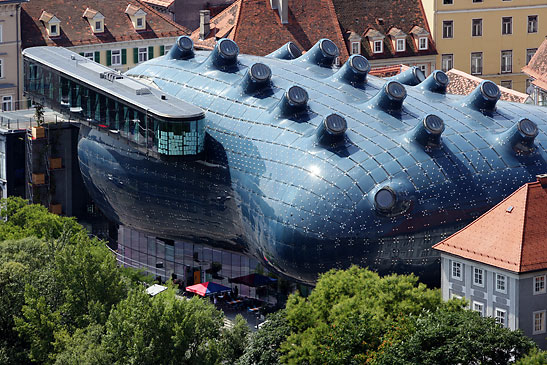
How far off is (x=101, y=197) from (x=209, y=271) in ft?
44.1

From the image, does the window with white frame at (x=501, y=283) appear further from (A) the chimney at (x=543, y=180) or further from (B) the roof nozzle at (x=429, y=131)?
(B) the roof nozzle at (x=429, y=131)

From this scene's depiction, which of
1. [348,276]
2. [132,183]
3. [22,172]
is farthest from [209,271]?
[348,276]

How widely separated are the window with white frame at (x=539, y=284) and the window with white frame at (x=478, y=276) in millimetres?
4271

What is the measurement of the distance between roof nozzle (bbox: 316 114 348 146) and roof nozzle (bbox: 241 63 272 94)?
11.1 meters

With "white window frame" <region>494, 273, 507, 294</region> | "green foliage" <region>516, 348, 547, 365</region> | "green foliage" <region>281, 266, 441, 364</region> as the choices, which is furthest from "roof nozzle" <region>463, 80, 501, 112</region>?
"green foliage" <region>516, 348, 547, 365</region>

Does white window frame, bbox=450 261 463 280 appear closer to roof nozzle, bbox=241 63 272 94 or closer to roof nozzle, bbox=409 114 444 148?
roof nozzle, bbox=409 114 444 148

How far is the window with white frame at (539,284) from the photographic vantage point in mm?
145375

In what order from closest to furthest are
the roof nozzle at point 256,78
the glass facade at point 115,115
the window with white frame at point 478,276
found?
the window with white frame at point 478,276, the glass facade at point 115,115, the roof nozzle at point 256,78

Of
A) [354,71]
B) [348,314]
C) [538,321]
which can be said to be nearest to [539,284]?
[538,321]

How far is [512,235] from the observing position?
14750 centimetres

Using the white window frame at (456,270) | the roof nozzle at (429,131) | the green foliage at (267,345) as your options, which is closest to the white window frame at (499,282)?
the white window frame at (456,270)

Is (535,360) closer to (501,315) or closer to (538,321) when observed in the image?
(501,315)

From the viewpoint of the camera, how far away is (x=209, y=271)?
7072 inches

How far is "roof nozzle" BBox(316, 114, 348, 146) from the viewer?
526ft
